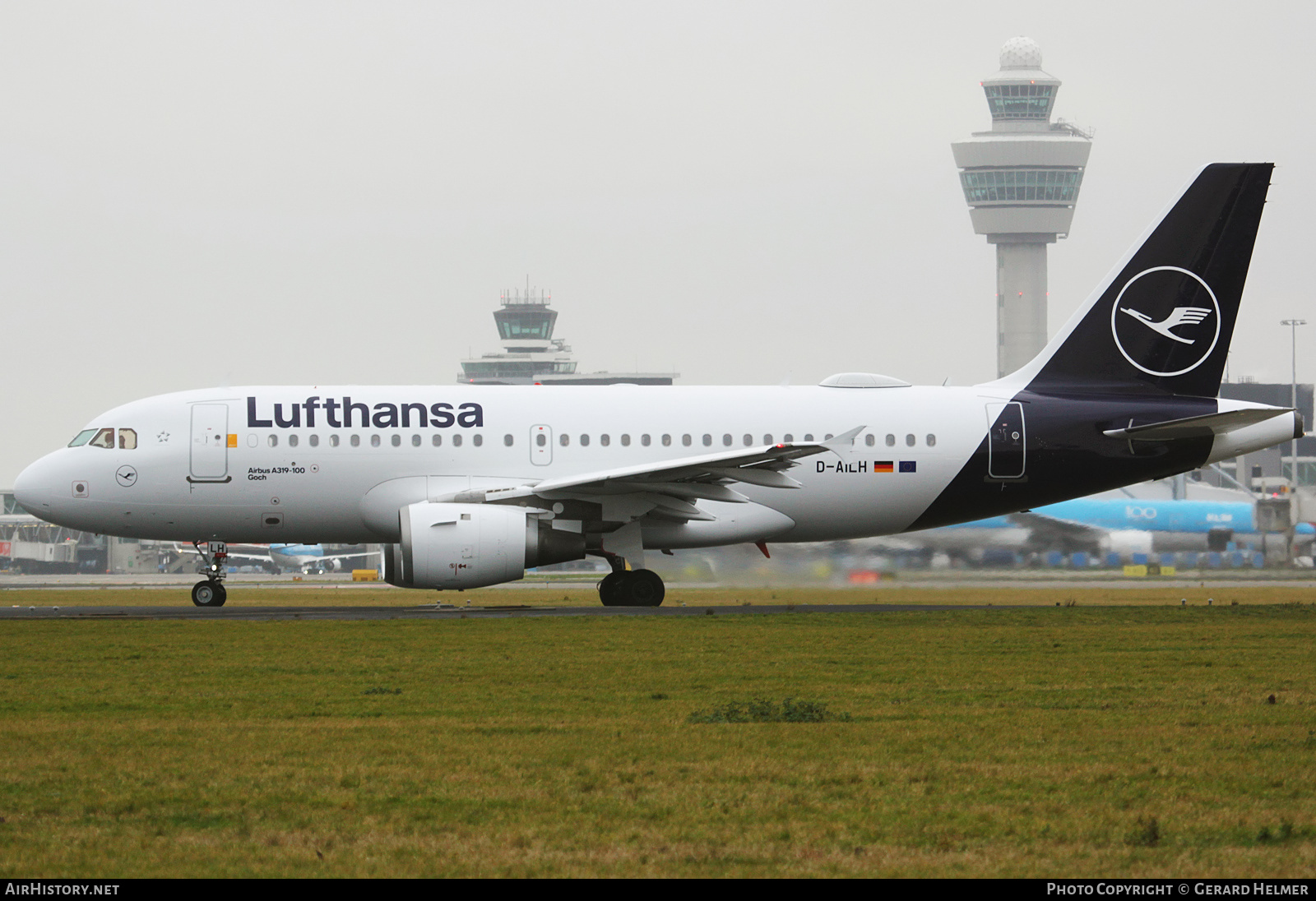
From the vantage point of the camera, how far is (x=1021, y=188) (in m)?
168

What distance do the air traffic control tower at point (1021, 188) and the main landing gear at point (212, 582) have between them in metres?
144

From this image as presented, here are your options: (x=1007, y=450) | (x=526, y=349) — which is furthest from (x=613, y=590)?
(x=526, y=349)

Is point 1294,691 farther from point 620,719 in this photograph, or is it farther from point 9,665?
point 9,665

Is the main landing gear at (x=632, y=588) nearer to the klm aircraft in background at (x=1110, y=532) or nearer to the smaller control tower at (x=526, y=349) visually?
the klm aircraft in background at (x=1110, y=532)

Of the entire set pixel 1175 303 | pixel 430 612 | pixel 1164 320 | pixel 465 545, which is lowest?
pixel 430 612

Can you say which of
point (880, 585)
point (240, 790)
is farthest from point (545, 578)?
point (240, 790)

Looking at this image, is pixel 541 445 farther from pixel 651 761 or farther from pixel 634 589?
pixel 651 761

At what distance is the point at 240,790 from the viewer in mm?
8625

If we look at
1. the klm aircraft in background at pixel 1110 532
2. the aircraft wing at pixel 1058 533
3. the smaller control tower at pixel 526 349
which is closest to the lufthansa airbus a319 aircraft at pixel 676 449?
the klm aircraft in background at pixel 1110 532

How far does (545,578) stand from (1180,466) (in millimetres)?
24158

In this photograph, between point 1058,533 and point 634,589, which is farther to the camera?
point 1058,533

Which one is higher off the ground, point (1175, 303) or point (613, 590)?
point (1175, 303)

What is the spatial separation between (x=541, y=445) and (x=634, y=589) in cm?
298

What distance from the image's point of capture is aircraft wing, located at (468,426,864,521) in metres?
23.9
